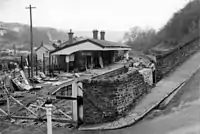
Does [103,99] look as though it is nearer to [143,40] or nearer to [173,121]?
[173,121]

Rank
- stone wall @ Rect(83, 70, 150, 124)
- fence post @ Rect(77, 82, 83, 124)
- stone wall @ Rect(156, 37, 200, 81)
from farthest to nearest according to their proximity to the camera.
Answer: stone wall @ Rect(156, 37, 200, 81), fence post @ Rect(77, 82, 83, 124), stone wall @ Rect(83, 70, 150, 124)

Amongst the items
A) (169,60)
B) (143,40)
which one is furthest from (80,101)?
(143,40)

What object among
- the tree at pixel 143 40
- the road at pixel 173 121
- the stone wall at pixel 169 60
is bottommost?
the road at pixel 173 121

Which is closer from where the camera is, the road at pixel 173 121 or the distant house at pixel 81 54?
the road at pixel 173 121

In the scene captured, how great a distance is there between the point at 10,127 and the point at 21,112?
2.16 meters

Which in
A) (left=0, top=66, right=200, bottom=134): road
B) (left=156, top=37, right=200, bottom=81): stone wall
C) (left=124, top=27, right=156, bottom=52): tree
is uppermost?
(left=124, top=27, right=156, bottom=52): tree

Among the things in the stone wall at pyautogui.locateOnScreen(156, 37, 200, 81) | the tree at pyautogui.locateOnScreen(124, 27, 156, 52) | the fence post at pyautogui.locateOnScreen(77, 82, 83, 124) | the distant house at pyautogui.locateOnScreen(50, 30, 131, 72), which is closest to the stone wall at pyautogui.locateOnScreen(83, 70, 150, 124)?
the fence post at pyautogui.locateOnScreen(77, 82, 83, 124)

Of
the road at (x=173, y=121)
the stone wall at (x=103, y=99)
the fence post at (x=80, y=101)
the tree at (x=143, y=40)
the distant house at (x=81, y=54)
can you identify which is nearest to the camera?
the road at (x=173, y=121)

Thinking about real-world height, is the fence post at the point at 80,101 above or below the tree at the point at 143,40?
below

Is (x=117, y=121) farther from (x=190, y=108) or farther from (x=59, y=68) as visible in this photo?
(x=59, y=68)

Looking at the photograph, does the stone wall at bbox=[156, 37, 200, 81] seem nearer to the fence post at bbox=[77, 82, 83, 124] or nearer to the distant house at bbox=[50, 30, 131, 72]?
the fence post at bbox=[77, 82, 83, 124]

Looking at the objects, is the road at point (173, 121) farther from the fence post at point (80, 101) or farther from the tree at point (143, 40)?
the tree at point (143, 40)

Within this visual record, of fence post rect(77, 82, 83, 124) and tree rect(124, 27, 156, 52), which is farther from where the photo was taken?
tree rect(124, 27, 156, 52)

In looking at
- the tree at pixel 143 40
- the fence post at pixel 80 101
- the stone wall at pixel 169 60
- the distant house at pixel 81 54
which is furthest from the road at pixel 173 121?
the distant house at pixel 81 54
